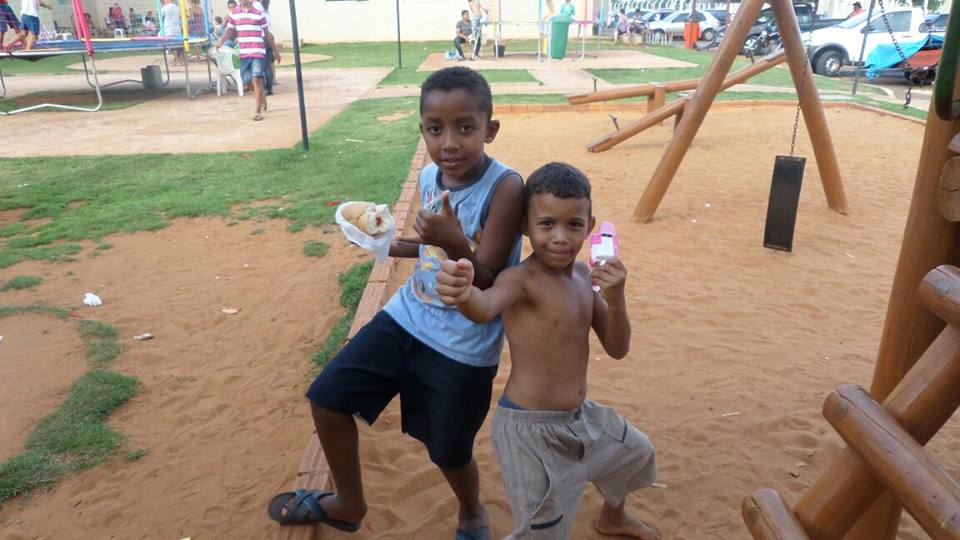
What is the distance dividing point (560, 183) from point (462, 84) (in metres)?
0.40

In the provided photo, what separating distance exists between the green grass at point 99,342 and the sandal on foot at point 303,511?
1797 mm

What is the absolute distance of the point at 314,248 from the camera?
5.41 m

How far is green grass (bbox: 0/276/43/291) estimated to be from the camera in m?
4.72

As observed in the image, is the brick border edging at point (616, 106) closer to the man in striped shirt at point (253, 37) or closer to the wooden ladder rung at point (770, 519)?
the man in striped shirt at point (253, 37)

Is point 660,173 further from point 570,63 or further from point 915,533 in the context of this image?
point 570,63

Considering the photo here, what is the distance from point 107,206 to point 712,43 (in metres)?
27.7

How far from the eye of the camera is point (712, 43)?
2894 centimetres

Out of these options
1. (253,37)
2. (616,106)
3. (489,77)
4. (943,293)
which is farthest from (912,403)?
(489,77)

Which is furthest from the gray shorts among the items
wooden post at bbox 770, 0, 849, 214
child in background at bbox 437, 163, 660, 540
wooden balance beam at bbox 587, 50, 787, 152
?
wooden balance beam at bbox 587, 50, 787, 152

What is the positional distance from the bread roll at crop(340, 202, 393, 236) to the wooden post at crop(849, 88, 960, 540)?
4.84 ft

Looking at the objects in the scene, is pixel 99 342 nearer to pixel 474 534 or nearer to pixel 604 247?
pixel 474 534

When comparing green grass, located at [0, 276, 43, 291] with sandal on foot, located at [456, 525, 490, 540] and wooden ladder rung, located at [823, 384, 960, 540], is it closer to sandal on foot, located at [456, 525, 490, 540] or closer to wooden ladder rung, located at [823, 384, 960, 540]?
sandal on foot, located at [456, 525, 490, 540]

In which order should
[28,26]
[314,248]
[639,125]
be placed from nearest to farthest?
[314,248]
[639,125]
[28,26]

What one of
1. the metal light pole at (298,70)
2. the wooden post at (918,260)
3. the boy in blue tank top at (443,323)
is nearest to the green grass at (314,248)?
the boy in blue tank top at (443,323)
